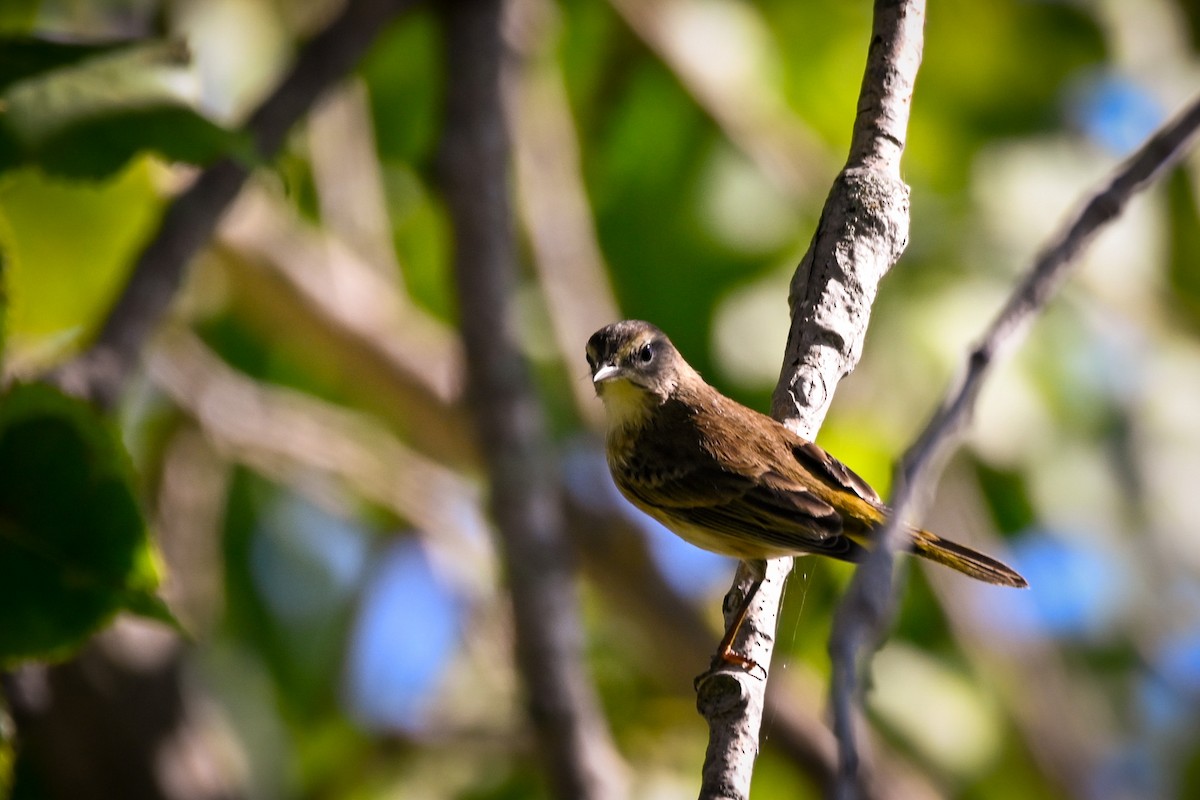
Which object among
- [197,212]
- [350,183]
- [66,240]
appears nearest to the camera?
[197,212]

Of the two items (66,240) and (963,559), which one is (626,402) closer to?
(963,559)

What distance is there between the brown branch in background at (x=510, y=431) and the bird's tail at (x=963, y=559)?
5.15 feet

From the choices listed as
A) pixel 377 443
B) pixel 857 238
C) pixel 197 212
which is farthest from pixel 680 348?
pixel 857 238

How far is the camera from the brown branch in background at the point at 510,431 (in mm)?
4438

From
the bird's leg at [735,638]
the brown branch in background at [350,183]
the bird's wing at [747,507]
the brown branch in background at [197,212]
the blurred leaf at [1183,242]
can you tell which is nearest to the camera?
the bird's leg at [735,638]

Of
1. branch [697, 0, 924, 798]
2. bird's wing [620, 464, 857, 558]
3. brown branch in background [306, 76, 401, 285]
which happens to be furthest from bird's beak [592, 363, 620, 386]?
brown branch in background [306, 76, 401, 285]

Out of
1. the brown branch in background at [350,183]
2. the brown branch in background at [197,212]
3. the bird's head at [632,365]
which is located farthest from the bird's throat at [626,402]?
the brown branch in background at [350,183]

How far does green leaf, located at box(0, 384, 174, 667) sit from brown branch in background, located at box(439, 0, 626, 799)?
1869 mm

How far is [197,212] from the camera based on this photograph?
4.20m

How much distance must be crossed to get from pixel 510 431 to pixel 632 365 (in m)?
0.53

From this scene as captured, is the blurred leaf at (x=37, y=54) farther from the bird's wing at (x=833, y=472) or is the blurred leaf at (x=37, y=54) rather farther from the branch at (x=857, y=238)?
the bird's wing at (x=833, y=472)

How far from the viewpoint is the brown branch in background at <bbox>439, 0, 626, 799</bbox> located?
14.6 ft

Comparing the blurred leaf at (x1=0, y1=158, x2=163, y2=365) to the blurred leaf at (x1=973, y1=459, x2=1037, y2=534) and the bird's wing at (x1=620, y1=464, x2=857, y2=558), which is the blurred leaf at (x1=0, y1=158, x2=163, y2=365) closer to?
the bird's wing at (x1=620, y1=464, x2=857, y2=558)

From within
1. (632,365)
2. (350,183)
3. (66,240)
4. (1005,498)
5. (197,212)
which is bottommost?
(66,240)
